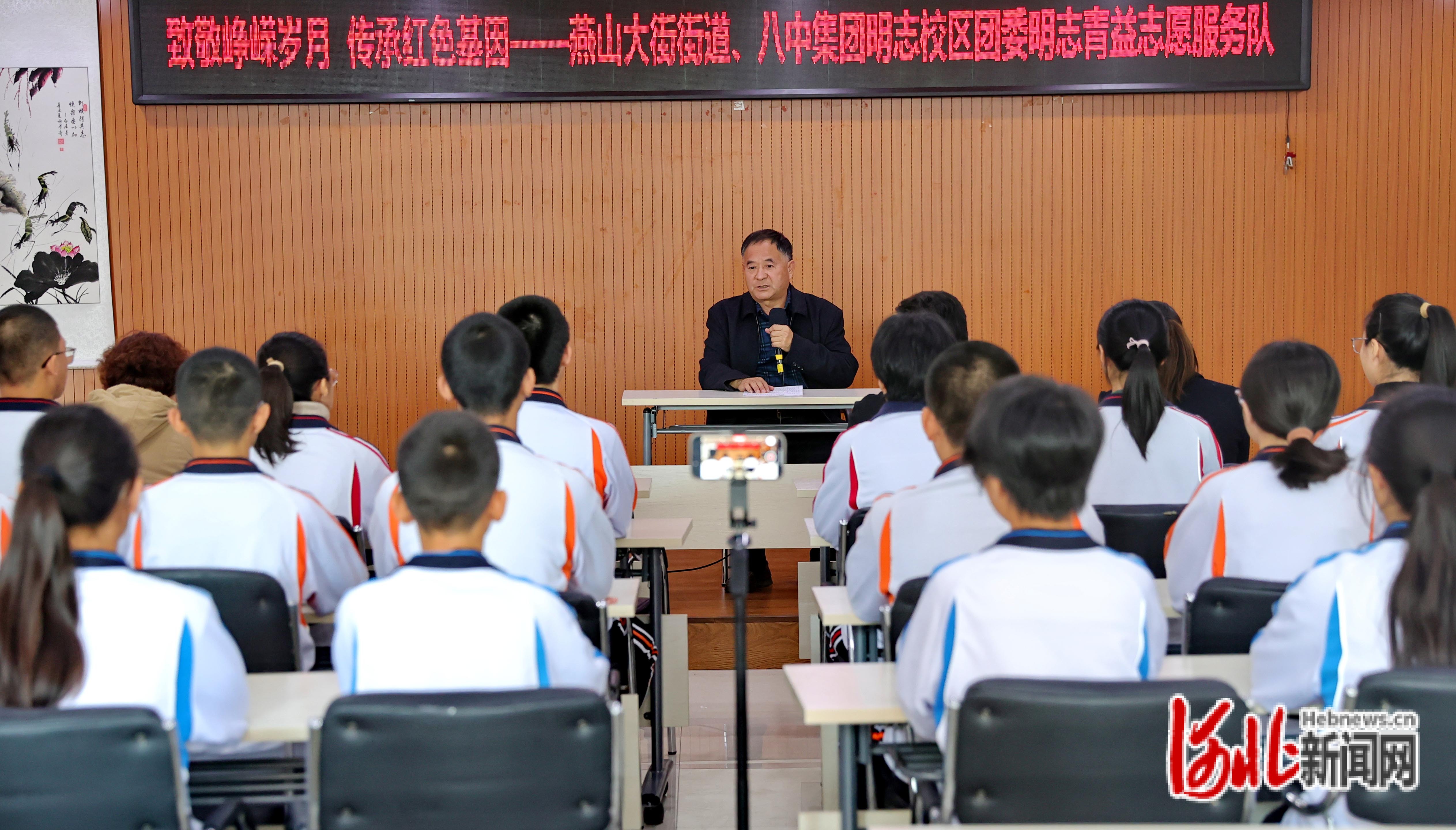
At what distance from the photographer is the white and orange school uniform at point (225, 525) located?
2.29m

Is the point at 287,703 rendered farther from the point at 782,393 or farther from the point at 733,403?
the point at 782,393

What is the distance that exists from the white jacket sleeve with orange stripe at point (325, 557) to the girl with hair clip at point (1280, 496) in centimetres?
166

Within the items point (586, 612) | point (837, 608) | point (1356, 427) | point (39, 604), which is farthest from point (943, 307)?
point (39, 604)

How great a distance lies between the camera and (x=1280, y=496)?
7.47 ft

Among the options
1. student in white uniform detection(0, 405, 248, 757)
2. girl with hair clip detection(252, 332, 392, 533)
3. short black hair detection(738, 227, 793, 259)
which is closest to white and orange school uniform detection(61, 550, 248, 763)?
student in white uniform detection(0, 405, 248, 757)

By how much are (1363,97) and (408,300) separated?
500 cm

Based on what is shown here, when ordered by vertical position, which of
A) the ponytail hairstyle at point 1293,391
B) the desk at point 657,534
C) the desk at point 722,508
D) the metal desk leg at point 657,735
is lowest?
the metal desk leg at point 657,735

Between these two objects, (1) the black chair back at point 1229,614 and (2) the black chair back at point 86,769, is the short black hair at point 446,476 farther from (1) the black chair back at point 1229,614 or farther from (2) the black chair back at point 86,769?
(1) the black chair back at point 1229,614

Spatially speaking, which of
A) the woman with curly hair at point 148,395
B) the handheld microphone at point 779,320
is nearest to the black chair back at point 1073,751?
the woman with curly hair at point 148,395

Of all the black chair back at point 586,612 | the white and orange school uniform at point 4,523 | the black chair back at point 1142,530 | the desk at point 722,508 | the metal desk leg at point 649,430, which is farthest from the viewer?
the metal desk leg at point 649,430

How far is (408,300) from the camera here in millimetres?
6121

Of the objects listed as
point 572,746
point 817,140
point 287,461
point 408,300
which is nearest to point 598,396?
point 408,300

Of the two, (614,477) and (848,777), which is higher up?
(614,477)

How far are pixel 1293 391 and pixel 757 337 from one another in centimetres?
324
